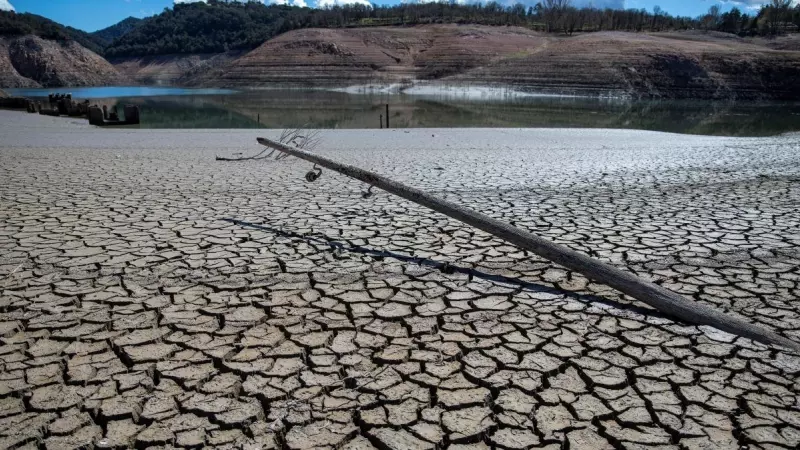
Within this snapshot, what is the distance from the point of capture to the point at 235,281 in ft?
12.9

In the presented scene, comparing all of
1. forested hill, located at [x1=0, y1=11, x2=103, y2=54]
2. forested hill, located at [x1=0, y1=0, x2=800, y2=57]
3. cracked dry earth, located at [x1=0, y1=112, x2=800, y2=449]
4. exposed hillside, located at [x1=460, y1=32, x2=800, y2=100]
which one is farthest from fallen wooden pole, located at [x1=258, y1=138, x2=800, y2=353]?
forested hill, located at [x1=0, y1=11, x2=103, y2=54]

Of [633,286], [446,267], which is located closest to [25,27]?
[446,267]

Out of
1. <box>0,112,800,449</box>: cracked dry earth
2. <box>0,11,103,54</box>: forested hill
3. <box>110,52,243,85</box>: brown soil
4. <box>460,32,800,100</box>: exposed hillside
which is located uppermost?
<box>0,11,103,54</box>: forested hill

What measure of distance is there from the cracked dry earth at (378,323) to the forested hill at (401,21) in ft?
266

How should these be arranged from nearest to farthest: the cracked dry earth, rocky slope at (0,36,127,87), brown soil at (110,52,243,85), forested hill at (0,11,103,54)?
1. the cracked dry earth
2. rocky slope at (0,36,127,87)
3. forested hill at (0,11,103,54)
4. brown soil at (110,52,243,85)

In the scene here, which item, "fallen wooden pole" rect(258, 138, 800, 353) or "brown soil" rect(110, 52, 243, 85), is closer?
"fallen wooden pole" rect(258, 138, 800, 353)

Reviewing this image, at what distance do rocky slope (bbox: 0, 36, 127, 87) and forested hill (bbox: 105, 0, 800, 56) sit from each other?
67.4ft

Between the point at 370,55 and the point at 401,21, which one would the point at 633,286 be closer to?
the point at 370,55

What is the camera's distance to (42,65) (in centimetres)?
7631

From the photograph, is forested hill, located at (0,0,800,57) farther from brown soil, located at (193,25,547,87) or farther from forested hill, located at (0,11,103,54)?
brown soil, located at (193,25,547,87)

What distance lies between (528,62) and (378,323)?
56.1 metres

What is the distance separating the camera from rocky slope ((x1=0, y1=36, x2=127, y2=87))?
7325 cm

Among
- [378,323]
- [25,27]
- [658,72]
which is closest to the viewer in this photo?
[378,323]

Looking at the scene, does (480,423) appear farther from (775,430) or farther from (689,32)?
(689,32)
